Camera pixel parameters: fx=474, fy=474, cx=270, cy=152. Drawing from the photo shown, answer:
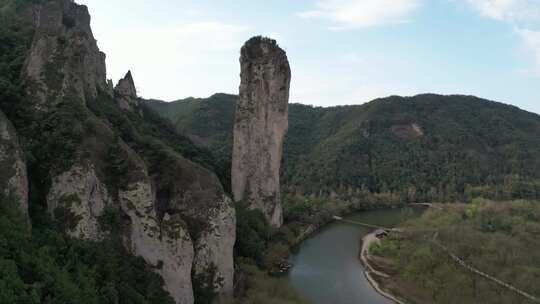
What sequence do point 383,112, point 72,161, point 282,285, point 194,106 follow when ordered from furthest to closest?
point 383,112 < point 194,106 < point 282,285 < point 72,161

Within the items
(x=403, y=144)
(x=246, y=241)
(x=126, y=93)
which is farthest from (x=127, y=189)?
(x=403, y=144)

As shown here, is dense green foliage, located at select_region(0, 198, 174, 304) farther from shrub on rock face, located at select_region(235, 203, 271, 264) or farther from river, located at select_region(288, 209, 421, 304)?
river, located at select_region(288, 209, 421, 304)

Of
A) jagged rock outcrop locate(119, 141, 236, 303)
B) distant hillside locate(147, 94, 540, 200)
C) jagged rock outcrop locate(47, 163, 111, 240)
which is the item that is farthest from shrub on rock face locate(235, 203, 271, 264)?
distant hillside locate(147, 94, 540, 200)

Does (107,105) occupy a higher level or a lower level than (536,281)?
higher

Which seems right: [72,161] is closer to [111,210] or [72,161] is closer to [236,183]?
[111,210]

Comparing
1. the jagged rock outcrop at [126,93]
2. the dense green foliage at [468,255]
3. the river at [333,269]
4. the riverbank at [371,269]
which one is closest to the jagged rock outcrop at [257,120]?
the river at [333,269]

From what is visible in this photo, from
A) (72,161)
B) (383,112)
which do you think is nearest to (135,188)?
(72,161)
